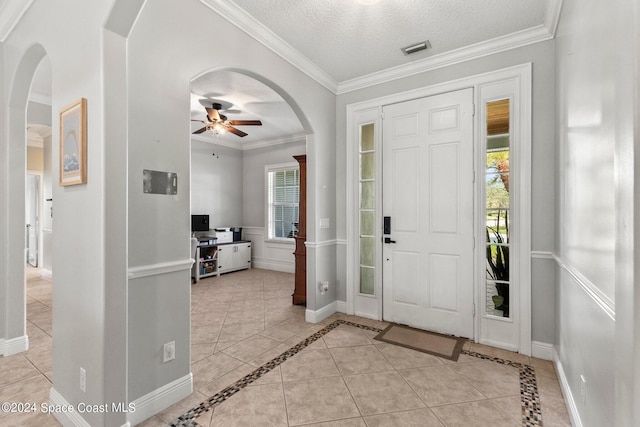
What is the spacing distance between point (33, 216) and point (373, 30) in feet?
26.7

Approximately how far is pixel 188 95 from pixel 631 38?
2155 mm

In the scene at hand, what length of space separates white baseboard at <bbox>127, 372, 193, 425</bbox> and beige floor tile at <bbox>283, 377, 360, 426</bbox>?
67cm

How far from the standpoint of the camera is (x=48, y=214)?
5.64 m

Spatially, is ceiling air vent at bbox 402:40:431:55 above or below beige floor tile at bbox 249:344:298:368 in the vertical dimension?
above

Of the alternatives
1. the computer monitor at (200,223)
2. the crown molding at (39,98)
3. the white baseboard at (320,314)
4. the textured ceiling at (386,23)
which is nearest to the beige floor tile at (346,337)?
the white baseboard at (320,314)

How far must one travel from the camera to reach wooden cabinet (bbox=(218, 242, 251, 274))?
593cm

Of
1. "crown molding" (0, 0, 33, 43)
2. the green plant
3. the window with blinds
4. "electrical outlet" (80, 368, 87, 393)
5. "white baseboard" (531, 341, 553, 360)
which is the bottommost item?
"white baseboard" (531, 341, 553, 360)

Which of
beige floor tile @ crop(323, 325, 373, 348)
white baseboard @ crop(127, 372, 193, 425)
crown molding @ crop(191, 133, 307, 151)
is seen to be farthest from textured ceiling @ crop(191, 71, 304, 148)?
beige floor tile @ crop(323, 325, 373, 348)

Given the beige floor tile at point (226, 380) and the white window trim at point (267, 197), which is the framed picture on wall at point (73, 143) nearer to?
the beige floor tile at point (226, 380)

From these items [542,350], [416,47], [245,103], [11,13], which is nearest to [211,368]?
[542,350]

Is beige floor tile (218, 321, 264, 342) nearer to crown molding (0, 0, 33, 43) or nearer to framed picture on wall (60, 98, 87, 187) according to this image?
framed picture on wall (60, 98, 87, 187)

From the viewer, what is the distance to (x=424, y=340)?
2896mm

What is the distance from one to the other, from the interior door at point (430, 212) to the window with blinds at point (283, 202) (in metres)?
3.23

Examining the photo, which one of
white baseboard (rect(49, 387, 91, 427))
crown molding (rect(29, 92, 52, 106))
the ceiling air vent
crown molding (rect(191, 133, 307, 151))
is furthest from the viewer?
crown molding (rect(191, 133, 307, 151))
